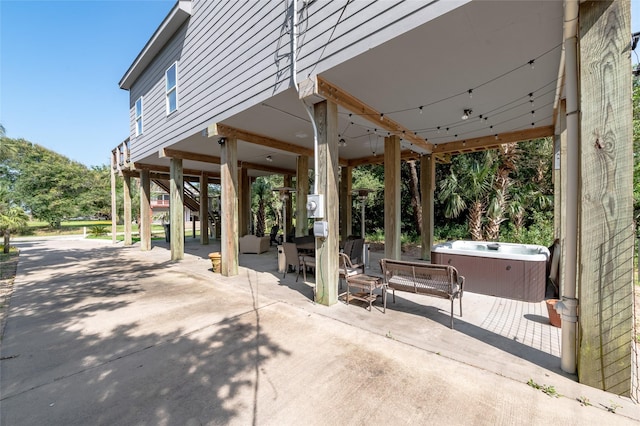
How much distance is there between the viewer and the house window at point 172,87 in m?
7.27

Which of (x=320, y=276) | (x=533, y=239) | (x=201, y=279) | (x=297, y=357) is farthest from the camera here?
(x=533, y=239)

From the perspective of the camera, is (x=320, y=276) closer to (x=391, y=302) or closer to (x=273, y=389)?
(x=391, y=302)

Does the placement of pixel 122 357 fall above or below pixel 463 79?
below

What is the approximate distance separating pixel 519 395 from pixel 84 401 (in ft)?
11.1

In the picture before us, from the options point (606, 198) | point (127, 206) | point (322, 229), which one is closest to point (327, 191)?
point (322, 229)

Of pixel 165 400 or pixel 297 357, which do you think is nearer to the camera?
pixel 165 400

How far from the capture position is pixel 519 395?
82.4 inches

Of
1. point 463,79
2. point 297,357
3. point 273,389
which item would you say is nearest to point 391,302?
point 297,357

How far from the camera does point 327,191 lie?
4.10 metres

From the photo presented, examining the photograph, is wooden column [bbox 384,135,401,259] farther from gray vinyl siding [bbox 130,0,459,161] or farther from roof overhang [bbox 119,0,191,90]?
roof overhang [bbox 119,0,191,90]

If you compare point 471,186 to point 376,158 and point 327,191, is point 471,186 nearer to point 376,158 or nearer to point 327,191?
point 376,158

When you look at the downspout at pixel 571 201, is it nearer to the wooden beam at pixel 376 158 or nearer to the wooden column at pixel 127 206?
the wooden beam at pixel 376 158

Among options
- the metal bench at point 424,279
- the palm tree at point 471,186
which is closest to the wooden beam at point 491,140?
the palm tree at point 471,186

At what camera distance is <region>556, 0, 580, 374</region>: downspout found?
7.56 ft
